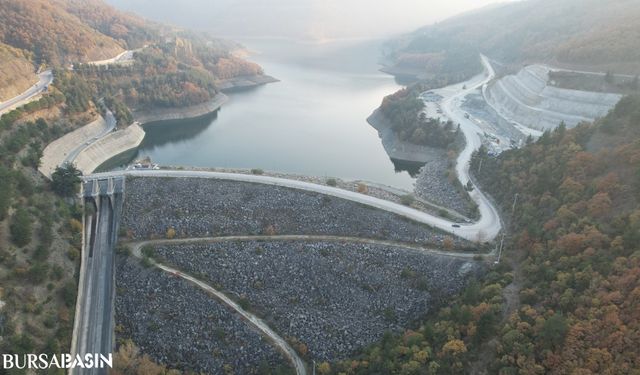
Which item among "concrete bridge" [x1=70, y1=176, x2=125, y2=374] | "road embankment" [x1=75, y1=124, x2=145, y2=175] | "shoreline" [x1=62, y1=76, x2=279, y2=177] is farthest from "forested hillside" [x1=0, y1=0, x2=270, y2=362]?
"road embankment" [x1=75, y1=124, x2=145, y2=175]

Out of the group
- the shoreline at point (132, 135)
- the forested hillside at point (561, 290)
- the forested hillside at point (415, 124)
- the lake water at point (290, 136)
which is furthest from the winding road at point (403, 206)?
the lake water at point (290, 136)

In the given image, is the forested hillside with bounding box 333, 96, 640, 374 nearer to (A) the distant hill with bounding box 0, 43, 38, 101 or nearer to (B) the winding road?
(B) the winding road

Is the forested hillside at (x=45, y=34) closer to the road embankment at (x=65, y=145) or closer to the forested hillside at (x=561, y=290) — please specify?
the road embankment at (x=65, y=145)

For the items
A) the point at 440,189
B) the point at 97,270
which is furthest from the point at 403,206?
the point at 97,270

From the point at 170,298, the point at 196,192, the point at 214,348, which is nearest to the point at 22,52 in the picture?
the point at 196,192

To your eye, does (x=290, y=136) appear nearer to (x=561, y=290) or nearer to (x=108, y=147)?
(x=108, y=147)

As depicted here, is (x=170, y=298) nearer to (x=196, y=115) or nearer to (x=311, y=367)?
(x=311, y=367)

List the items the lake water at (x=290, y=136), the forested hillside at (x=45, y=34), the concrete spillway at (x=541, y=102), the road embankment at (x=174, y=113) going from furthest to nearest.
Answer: the road embankment at (x=174, y=113) → the forested hillside at (x=45, y=34) → the lake water at (x=290, y=136) → the concrete spillway at (x=541, y=102)
